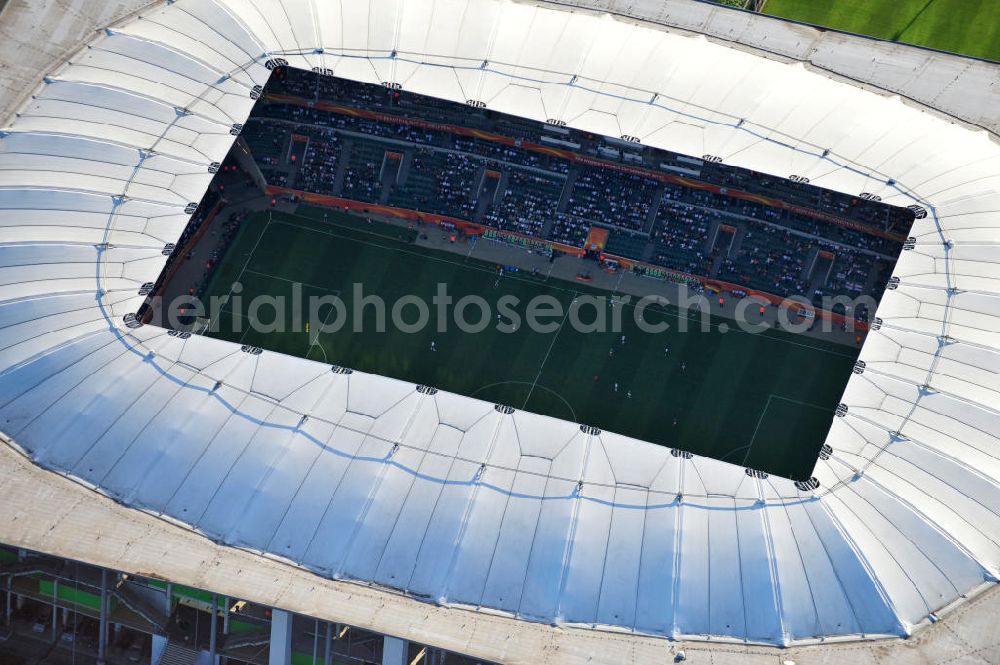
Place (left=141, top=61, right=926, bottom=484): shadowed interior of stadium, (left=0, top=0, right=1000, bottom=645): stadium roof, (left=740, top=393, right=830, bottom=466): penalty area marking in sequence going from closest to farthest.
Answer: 1. (left=0, top=0, right=1000, bottom=645): stadium roof
2. (left=740, top=393, right=830, bottom=466): penalty area marking
3. (left=141, top=61, right=926, bottom=484): shadowed interior of stadium

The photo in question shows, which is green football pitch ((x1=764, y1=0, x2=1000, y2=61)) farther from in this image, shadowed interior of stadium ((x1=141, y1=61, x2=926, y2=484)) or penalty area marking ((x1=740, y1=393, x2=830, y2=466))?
penalty area marking ((x1=740, y1=393, x2=830, y2=466))

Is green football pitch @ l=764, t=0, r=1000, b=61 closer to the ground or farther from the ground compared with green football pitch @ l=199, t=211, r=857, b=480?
farther from the ground

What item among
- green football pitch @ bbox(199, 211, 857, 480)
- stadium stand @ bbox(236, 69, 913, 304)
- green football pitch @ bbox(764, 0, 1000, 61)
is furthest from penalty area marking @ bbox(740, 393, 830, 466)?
green football pitch @ bbox(764, 0, 1000, 61)

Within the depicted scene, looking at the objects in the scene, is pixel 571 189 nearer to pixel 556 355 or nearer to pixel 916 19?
pixel 556 355

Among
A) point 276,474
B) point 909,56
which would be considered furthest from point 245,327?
point 909,56

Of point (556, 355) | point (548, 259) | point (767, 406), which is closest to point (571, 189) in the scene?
point (548, 259)

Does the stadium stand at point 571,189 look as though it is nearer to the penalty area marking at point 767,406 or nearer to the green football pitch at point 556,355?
the green football pitch at point 556,355
